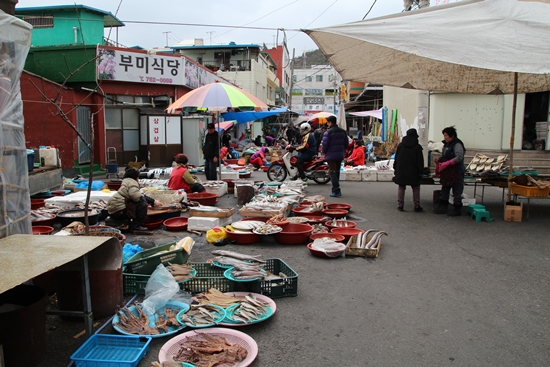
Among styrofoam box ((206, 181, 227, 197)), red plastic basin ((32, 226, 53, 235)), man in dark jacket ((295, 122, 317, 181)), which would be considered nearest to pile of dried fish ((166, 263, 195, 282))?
red plastic basin ((32, 226, 53, 235))

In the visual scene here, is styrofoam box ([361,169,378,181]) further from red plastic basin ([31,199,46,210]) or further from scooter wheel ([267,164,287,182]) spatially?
red plastic basin ([31,199,46,210])

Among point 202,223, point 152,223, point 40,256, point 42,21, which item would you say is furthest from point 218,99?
point 42,21

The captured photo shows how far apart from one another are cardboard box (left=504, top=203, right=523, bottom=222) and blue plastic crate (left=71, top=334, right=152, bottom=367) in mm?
7541

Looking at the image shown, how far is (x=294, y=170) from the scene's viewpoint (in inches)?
559

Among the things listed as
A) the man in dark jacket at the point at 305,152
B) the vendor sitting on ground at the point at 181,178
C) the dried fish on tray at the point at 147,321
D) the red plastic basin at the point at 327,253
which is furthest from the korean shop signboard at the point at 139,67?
the dried fish on tray at the point at 147,321

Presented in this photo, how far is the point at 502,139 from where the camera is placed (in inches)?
595

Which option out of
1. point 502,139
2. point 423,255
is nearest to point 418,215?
point 423,255

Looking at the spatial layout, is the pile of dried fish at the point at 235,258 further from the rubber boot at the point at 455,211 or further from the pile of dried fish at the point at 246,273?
the rubber boot at the point at 455,211

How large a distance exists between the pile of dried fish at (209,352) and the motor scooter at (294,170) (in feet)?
34.2

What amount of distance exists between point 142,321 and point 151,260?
1088mm

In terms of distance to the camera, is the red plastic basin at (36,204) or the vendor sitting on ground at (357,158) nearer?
the red plastic basin at (36,204)

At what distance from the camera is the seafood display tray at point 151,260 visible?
5.03 meters

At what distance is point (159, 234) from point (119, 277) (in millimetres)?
3391

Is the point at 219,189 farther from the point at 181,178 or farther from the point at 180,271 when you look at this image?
the point at 180,271
